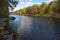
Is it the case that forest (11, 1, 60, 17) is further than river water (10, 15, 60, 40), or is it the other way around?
forest (11, 1, 60, 17)

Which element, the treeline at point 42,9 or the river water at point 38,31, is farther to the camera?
the treeline at point 42,9

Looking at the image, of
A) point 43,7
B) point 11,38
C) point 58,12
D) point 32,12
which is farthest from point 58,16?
point 11,38

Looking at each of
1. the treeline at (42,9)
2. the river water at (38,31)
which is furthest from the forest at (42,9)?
the river water at (38,31)

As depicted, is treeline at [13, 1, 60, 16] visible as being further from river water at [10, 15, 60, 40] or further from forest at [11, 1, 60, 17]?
river water at [10, 15, 60, 40]

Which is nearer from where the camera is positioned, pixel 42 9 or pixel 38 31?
pixel 38 31

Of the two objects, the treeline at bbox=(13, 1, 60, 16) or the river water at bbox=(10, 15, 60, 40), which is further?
the treeline at bbox=(13, 1, 60, 16)

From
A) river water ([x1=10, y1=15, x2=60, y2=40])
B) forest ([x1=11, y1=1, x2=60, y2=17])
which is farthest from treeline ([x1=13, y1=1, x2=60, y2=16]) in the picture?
river water ([x1=10, y1=15, x2=60, y2=40])

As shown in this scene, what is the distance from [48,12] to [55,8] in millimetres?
6182

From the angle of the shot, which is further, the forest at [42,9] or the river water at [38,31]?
the forest at [42,9]

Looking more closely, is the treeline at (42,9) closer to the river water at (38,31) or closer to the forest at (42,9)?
the forest at (42,9)

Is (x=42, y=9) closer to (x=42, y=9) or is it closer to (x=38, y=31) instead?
(x=42, y=9)

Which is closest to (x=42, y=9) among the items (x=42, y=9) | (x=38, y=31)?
(x=42, y=9)

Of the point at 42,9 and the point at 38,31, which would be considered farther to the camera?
the point at 42,9

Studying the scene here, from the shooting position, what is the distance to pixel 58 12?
44312mm
